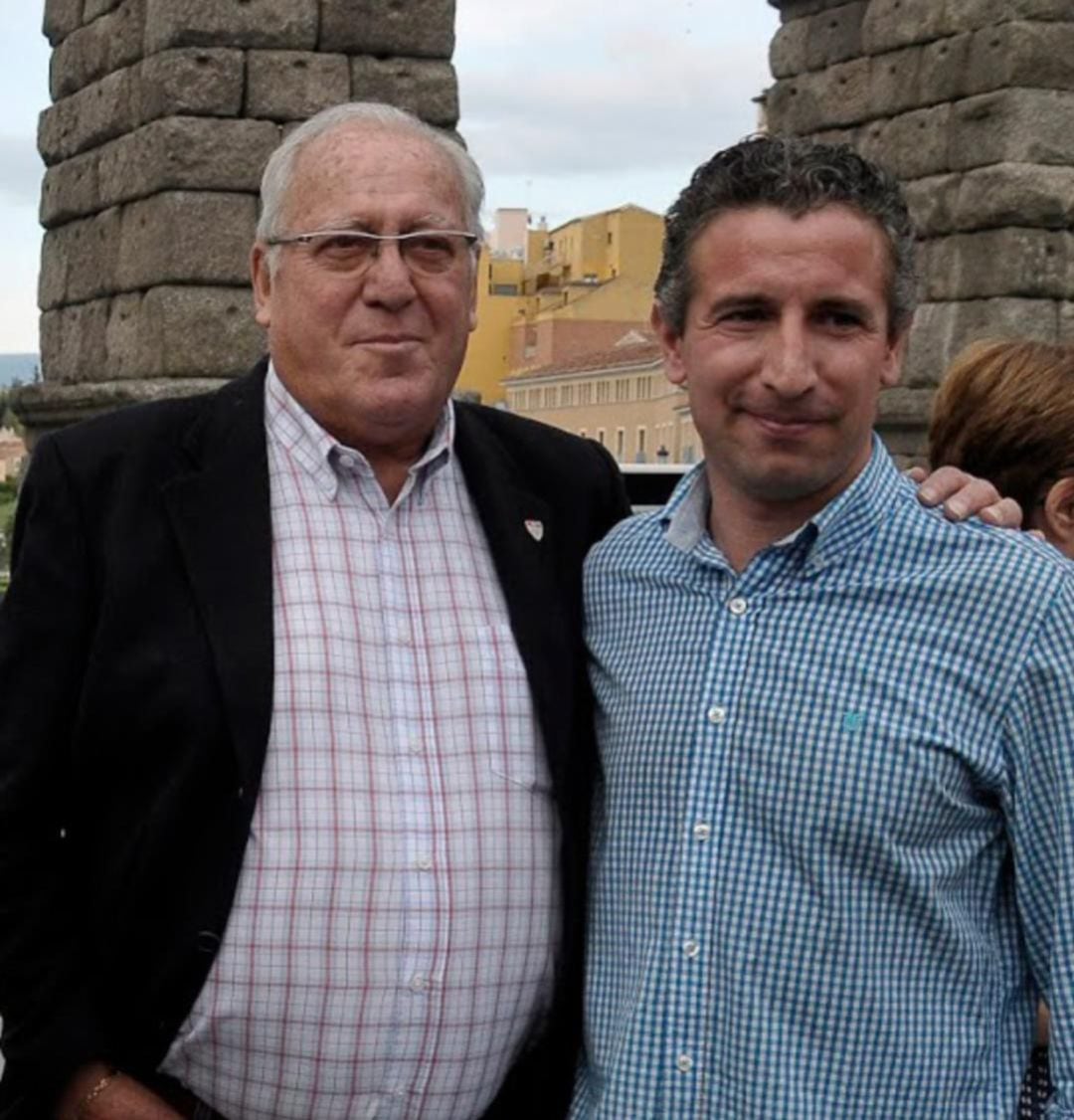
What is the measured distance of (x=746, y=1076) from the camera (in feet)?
8.67

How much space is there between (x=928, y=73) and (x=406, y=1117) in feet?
27.1

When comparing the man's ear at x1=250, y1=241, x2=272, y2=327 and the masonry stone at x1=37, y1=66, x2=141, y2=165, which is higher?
the masonry stone at x1=37, y1=66, x2=141, y2=165

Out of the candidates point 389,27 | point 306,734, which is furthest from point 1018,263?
point 306,734

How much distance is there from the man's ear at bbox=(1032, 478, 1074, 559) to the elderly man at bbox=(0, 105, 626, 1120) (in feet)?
2.30

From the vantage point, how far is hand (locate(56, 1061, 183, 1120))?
2.96 metres

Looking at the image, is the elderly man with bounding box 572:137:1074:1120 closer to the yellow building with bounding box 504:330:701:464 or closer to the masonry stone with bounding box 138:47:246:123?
the masonry stone with bounding box 138:47:246:123

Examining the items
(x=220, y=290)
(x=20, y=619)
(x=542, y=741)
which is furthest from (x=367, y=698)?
(x=220, y=290)

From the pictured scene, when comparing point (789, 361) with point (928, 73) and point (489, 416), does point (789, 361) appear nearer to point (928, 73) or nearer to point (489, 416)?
point (489, 416)

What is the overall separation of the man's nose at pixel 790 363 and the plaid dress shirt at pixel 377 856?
618mm

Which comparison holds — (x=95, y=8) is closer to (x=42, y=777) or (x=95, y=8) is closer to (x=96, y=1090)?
(x=42, y=777)

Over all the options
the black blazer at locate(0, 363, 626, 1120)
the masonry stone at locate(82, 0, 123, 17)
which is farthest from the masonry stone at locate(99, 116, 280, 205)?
the black blazer at locate(0, 363, 626, 1120)

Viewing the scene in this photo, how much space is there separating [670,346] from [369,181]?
514 mm

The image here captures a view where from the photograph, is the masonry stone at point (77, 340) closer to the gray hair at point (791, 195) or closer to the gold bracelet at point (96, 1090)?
the gold bracelet at point (96, 1090)

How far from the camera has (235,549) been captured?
300 centimetres
